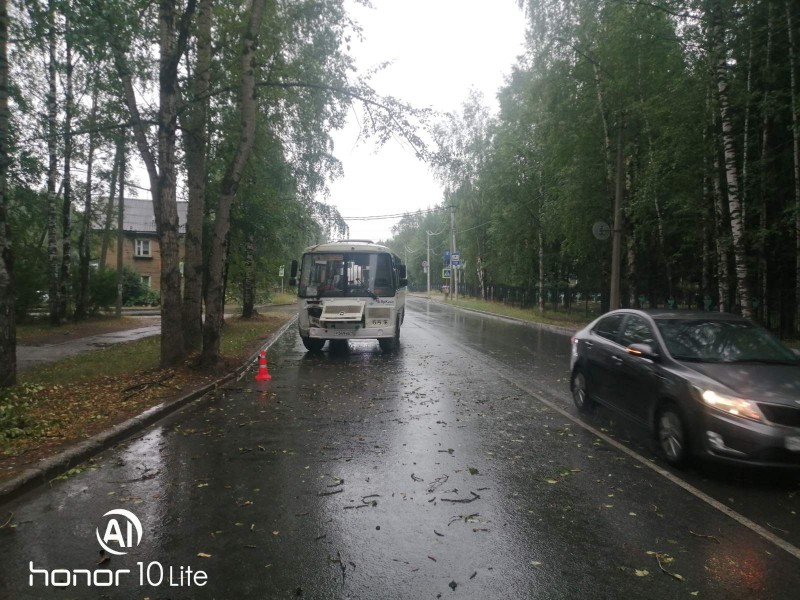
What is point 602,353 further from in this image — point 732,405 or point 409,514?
point 409,514

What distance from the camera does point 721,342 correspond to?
6.20 meters

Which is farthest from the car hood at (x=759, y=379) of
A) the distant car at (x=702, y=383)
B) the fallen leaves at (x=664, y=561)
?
the fallen leaves at (x=664, y=561)

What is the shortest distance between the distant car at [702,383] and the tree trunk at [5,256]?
29.1 ft

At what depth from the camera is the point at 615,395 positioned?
702 centimetres

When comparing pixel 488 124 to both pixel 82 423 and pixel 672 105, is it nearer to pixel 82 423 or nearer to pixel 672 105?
pixel 672 105

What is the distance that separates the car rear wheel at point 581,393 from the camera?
8.05 meters

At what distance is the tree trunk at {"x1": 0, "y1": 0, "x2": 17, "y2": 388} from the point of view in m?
8.23

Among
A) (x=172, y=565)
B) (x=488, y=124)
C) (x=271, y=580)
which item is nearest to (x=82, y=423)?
(x=172, y=565)

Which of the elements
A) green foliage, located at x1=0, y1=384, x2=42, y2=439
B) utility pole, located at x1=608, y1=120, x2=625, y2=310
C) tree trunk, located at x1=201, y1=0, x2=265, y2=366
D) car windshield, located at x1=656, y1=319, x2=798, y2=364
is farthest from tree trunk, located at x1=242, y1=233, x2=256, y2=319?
car windshield, located at x1=656, y1=319, x2=798, y2=364

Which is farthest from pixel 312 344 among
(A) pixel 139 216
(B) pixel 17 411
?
(A) pixel 139 216

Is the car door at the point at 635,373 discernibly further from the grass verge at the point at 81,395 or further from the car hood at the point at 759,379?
the grass verge at the point at 81,395

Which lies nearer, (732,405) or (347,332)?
(732,405)

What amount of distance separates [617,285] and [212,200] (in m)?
14.1

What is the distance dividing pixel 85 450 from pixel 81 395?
3.29 metres
